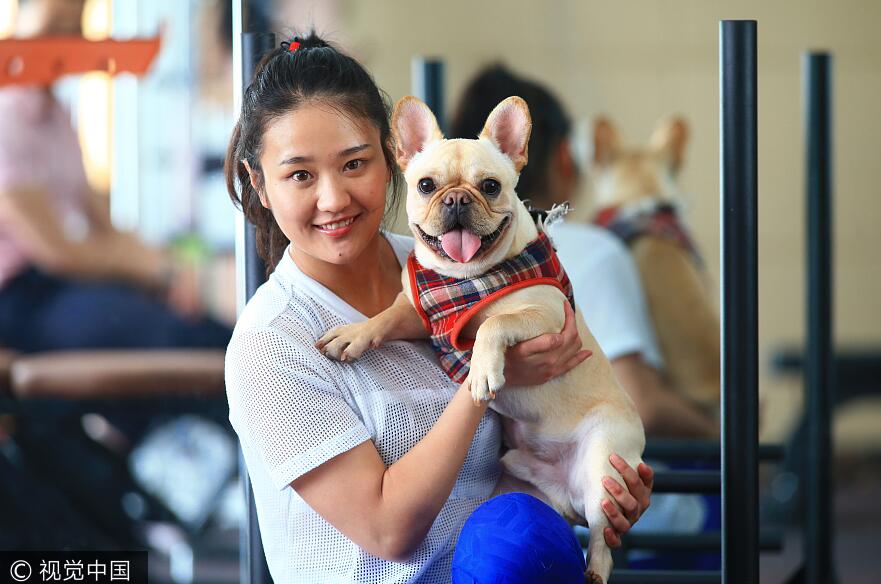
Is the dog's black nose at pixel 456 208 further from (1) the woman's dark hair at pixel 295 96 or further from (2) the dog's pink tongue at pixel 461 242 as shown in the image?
(1) the woman's dark hair at pixel 295 96

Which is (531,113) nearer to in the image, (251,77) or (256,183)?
(251,77)

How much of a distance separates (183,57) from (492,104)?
8.82 ft

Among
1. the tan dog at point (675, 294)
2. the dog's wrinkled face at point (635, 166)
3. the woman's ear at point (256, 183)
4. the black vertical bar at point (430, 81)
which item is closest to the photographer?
the woman's ear at point (256, 183)

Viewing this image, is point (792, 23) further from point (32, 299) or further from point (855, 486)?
point (32, 299)

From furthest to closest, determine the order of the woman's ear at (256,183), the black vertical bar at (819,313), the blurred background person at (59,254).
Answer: the blurred background person at (59,254) → the black vertical bar at (819,313) → the woman's ear at (256,183)

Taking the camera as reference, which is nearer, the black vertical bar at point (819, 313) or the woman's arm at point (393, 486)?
the woman's arm at point (393, 486)

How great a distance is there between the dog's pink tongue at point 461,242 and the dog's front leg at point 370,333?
0.15 metres

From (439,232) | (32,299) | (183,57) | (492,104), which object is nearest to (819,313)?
(492,104)

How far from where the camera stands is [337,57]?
1477mm

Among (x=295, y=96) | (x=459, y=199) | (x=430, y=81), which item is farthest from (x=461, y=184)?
(x=430, y=81)

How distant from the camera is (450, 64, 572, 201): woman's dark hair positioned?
8.05 feet

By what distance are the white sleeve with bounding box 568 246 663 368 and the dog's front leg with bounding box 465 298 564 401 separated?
3.11ft

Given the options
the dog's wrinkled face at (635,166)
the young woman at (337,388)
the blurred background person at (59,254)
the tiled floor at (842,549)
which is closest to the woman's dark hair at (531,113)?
the dog's wrinkled face at (635,166)

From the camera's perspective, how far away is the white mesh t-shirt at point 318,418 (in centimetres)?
136
